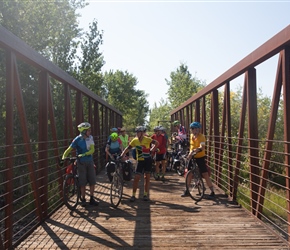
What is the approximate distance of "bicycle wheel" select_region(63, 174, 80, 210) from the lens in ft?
20.5

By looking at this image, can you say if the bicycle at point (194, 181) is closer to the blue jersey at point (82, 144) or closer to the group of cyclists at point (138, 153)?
the group of cyclists at point (138, 153)

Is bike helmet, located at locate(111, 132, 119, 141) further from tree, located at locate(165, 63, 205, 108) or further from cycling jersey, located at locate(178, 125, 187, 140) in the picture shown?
tree, located at locate(165, 63, 205, 108)

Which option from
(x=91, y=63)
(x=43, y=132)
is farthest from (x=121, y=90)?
(x=43, y=132)

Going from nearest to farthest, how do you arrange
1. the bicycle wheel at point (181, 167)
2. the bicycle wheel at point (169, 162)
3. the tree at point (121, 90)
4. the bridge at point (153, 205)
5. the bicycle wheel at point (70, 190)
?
the bridge at point (153, 205)
the bicycle wheel at point (70, 190)
the bicycle wheel at point (181, 167)
the bicycle wheel at point (169, 162)
the tree at point (121, 90)

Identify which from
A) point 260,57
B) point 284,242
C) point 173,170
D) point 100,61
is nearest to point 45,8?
point 100,61

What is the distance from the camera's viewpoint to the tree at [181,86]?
160ft

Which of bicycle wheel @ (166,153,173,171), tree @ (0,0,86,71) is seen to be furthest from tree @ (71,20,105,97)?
bicycle wheel @ (166,153,173,171)

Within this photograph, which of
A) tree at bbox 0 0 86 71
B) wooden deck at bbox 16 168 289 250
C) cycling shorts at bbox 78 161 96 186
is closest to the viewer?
wooden deck at bbox 16 168 289 250

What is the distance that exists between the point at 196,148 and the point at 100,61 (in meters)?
23.1

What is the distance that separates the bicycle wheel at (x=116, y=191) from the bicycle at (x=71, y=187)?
63 centimetres

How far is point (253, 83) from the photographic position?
582 cm

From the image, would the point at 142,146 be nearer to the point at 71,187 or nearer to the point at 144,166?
the point at 144,166

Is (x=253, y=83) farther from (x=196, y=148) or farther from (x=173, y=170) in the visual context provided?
(x=173, y=170)

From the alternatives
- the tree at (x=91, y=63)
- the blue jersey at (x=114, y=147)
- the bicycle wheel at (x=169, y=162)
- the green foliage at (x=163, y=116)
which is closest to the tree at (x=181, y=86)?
the green foliage at (x=163, y=116)
